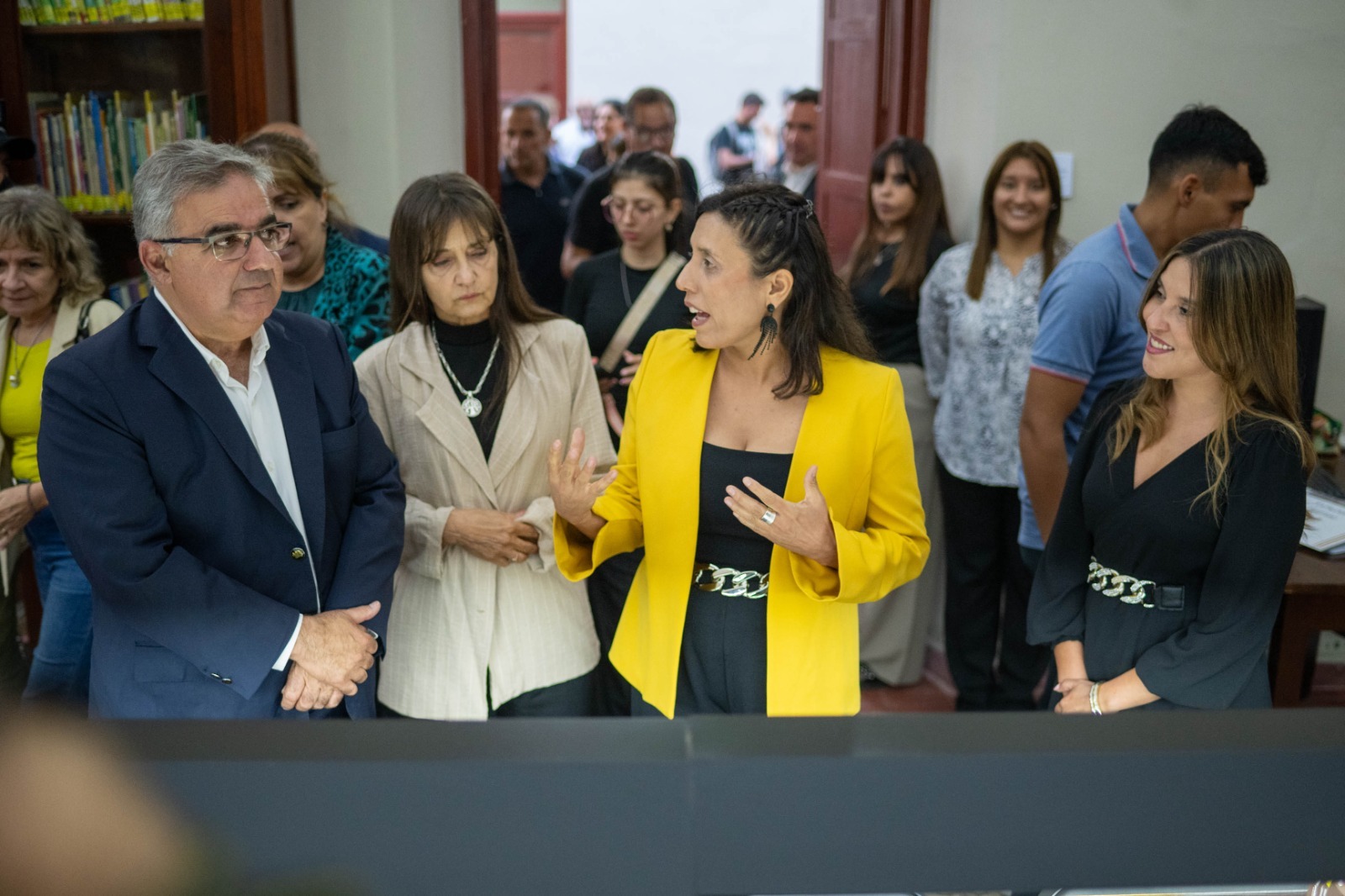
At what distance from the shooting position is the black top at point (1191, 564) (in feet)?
5.71

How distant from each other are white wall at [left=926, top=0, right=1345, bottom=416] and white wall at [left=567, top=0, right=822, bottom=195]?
32.6 feet

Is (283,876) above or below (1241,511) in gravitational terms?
above

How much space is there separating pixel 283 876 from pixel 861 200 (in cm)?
402

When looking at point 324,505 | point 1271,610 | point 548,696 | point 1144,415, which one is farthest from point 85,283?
point 1271,610

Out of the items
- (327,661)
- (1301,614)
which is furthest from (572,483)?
(1301,614)

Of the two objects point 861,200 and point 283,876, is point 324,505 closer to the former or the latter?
point 283,876

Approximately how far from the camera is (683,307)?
3.03 metres

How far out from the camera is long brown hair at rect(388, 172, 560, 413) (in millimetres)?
2105

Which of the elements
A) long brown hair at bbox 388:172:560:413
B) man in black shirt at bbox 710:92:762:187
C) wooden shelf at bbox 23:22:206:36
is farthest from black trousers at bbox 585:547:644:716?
man in black shirt at bbox 710:92:762:187

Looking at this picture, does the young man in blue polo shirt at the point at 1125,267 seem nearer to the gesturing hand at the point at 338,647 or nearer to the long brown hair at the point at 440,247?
the long brown hair at the point at 440,247

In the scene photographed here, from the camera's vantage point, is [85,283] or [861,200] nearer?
[85,283]

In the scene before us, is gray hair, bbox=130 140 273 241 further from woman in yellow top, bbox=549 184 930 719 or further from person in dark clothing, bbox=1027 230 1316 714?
person in dark clothing, bbox=1027 230 1316 714

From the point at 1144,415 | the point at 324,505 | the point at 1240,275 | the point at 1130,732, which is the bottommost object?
the point at 324,505

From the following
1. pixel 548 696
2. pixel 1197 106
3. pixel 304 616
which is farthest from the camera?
pixel 1197 106
